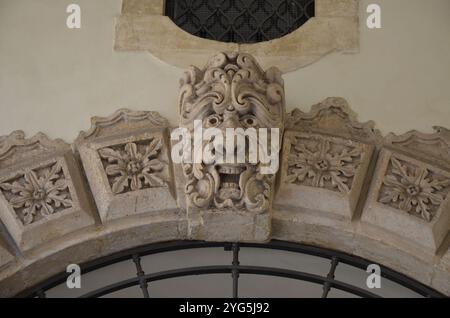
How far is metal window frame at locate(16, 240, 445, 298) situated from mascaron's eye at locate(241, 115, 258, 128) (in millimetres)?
595

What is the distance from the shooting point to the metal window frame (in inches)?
171

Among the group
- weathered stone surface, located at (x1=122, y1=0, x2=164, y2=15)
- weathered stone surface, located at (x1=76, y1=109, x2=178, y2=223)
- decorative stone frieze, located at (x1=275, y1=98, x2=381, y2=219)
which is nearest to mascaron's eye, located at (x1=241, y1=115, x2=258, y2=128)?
decorative stone frieze, located at (x1=275, y1=98, x2=381, y2=219)

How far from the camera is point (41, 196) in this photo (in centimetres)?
430

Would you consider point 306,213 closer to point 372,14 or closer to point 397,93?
point 397,93

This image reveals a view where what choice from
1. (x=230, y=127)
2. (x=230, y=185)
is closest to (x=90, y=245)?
(x=230, y=185)

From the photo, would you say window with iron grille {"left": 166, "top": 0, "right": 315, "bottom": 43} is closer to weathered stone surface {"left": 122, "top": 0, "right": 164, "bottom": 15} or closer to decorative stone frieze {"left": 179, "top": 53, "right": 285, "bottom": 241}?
weathered stone surface {"left": 122, "top": 0, "right": 164, "bottom": 15}

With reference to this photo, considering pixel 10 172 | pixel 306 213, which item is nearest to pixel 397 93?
pixel 306 213

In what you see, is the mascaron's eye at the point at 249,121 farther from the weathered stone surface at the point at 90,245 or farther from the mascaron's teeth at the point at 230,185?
the weathered stone surface at the point at 90,245

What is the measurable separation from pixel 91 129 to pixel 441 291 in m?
1.84

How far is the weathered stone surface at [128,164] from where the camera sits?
4.30 metres

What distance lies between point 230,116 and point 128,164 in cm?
57

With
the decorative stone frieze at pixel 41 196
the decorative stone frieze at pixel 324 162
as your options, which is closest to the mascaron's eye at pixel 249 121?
the decorative stone frieze at pixel 324 162

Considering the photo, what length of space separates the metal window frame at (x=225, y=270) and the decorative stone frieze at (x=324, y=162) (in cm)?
23
